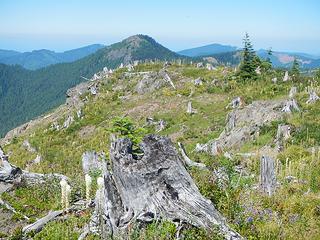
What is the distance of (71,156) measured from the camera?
32969mm

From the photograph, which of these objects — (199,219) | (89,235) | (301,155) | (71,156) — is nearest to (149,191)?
(199,219)

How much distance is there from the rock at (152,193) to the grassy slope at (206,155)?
350mm

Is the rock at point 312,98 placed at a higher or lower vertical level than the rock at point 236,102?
higher

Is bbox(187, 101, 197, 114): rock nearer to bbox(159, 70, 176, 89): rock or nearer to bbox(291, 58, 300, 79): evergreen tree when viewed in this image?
bbox(159, 70, 176, 89): rock

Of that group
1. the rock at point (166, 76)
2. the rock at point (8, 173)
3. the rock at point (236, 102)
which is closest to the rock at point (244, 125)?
the rock at point (236, 102)

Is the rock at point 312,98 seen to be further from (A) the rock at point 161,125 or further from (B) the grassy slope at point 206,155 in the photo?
(A) the rock at point 161,125

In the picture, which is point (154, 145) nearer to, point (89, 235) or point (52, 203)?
point (89, 235)

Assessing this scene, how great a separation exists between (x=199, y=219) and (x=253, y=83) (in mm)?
32187

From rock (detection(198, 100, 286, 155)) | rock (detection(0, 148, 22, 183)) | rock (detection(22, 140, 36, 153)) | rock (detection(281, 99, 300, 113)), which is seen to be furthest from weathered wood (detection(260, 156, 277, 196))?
rock (detection(22, 140, 36, 153))

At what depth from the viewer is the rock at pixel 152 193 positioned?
27.5ft

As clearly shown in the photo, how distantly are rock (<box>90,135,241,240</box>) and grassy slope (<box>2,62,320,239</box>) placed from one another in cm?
35

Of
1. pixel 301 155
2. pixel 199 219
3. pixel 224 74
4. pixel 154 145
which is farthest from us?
pixel 224 74

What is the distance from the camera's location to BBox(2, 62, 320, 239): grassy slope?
927cm

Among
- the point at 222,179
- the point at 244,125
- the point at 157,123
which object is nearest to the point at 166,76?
the point at 157,123
